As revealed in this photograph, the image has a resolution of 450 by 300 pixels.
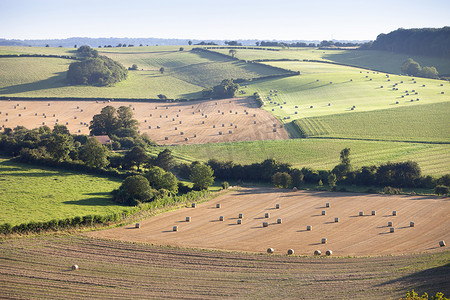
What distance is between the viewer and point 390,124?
119 m

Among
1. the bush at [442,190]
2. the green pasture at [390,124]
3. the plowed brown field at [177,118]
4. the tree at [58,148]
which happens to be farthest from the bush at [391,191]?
the tree at [58,148]

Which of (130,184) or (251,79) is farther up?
(251,79)

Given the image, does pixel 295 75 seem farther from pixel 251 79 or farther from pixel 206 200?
pixel 206 200

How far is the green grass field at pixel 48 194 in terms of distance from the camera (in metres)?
61.4

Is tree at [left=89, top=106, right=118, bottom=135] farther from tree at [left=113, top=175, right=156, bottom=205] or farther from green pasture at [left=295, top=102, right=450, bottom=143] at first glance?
tree at [left=113, top=175, right=156, bottom=205]

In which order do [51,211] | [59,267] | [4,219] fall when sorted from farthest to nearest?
[51,211] → [4,219] → [59,267]

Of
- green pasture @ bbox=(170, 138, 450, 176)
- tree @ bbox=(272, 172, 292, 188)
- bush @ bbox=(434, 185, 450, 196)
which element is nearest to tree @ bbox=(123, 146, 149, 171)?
green pasture @ bbox=(170, 138, 450, 176)

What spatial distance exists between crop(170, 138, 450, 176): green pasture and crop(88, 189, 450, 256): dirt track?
1587 cm

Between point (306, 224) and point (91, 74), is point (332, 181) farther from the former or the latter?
point (91, 74)

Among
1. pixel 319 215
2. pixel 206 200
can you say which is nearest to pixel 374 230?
pixel 319 215

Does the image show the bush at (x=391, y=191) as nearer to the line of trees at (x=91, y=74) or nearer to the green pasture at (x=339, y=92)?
the green pasture at (x=339, y=92)

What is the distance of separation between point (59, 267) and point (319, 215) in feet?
106

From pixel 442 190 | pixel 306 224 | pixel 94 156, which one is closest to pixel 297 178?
pixel 306 224

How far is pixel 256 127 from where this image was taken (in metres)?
124
